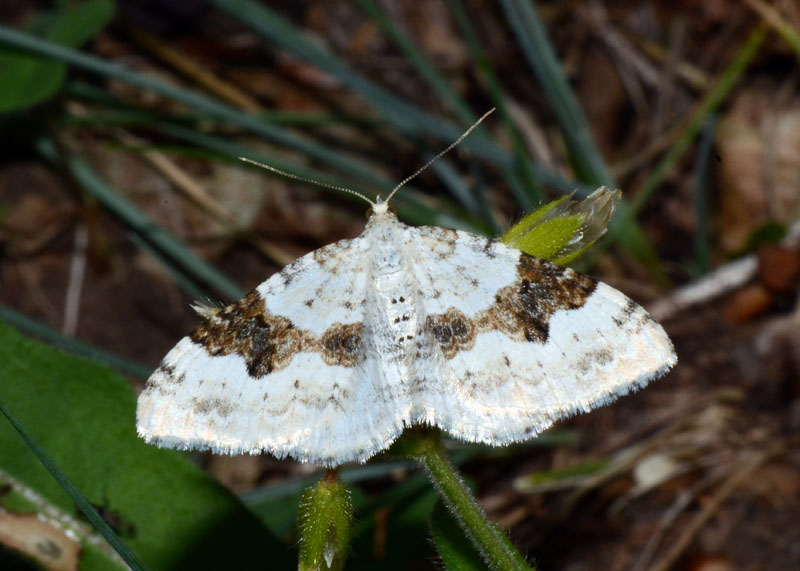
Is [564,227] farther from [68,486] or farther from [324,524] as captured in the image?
[68,486]

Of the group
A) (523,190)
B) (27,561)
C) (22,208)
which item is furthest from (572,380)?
(22,208)

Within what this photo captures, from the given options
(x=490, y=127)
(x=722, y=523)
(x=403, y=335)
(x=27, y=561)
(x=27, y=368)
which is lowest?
(x=722, y=523)

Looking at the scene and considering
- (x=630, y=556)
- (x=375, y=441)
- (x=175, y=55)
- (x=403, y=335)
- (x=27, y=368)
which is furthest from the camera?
(x=175, y=55)

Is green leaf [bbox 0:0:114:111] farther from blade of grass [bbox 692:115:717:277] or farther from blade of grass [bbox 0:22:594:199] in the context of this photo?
blade of grass [bbox 692:115:717:277]

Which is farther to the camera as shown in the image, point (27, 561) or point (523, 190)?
point (523, 190)

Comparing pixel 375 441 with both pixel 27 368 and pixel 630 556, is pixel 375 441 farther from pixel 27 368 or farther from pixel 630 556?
pixel 630 556

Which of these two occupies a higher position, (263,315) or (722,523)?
(263,315)

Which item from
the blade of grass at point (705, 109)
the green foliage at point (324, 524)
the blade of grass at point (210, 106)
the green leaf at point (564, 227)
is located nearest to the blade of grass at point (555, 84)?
the blade of grass at point (210, 106)

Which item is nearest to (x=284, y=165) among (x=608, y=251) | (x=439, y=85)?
(x=439, y=85)
